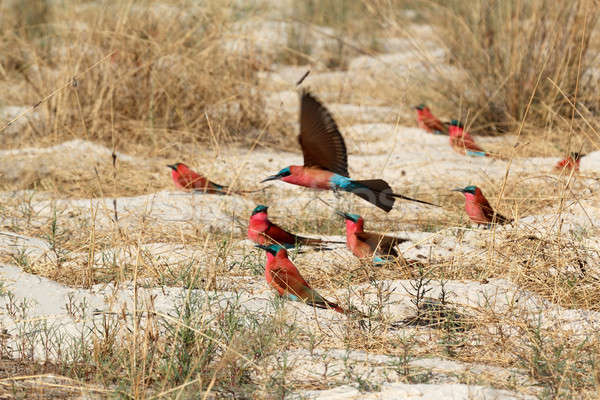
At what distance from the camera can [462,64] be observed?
22.3 ft

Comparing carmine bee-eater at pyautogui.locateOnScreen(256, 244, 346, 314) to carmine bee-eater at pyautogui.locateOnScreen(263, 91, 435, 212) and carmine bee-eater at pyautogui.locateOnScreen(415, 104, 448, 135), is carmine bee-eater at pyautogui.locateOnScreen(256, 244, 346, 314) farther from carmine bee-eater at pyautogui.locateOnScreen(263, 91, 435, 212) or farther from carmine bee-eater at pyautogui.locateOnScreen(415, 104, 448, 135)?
carmine bee-eater at pyautogui.locateOnScreen(415, 104, 448, 135)

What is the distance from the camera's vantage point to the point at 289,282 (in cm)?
296

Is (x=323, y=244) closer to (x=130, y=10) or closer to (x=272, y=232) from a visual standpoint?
(x=272, y=232)

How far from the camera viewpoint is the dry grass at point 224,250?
2.42 meters

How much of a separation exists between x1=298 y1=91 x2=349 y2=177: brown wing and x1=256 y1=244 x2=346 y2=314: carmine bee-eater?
33.5 inches

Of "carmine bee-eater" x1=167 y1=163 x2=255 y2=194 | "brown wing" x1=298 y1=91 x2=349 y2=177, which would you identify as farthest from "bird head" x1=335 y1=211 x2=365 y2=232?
"carmine bee-eater" x1=167 y1=163 x2=255 y2=194


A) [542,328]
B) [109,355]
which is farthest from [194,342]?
[542,328]

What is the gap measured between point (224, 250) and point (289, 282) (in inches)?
18.0

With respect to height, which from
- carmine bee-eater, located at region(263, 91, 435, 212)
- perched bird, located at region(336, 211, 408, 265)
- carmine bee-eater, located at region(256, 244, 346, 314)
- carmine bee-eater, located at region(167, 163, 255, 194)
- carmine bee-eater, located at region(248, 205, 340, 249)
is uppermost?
carmine bee-eater, located at region(263, 91, 435, 212)

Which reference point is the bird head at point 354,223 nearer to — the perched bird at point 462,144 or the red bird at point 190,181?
the red bird at point 190,181

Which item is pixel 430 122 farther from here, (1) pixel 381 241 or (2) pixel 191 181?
(1) pixel 381 241

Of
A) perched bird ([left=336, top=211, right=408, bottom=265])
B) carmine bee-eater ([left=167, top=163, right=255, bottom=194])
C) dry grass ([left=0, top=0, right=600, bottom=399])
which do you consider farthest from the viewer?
carmine bee-eater ([left=167, top=163, right=255, bottom=194])

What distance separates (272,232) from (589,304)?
1514 mm

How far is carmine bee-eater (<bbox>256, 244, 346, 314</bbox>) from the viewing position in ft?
9.56
